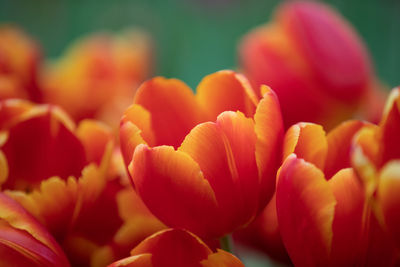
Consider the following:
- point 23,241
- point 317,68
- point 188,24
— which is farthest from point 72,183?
point 188,24

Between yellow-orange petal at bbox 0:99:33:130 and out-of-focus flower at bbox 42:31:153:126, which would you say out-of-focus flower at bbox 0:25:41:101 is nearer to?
out-of-focus flower at bbox 42:31:153:126

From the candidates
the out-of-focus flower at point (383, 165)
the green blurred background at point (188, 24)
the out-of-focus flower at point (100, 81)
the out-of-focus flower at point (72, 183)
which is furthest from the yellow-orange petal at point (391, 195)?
the green blurred background at point (188, 24)

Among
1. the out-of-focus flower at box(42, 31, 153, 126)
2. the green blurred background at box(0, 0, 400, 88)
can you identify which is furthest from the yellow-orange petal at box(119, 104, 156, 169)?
the green blurred background at box(0, 0, 400, 88)

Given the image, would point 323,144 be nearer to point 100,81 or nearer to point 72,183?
point 72,183

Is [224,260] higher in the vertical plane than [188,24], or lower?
lower

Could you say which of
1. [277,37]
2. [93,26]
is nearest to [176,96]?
[277,37]

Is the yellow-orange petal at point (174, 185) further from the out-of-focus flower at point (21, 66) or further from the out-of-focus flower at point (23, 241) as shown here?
the out-of-focus flower at point (21, 66)
